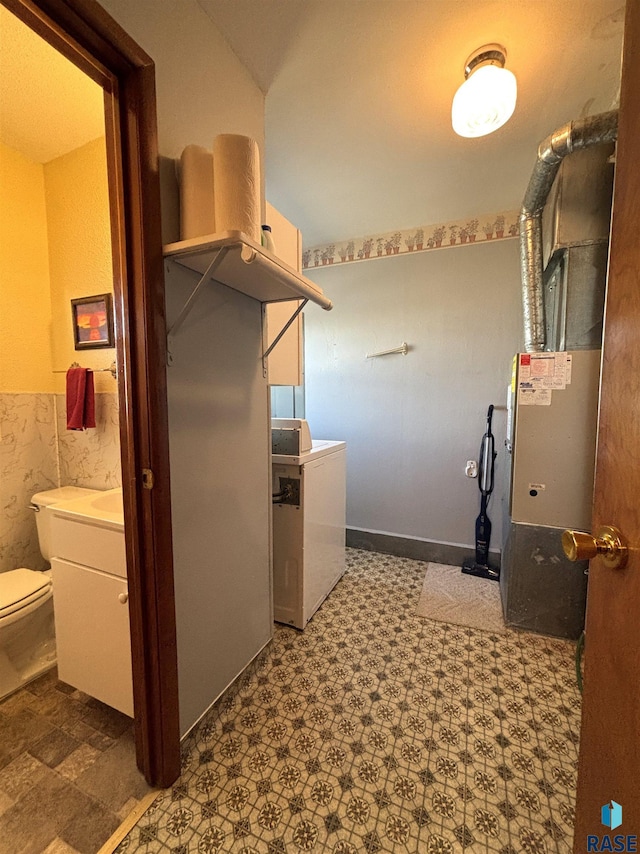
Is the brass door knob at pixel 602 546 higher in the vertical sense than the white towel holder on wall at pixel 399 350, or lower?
lower

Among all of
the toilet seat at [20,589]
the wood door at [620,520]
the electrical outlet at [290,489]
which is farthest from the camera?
the electrical outlet at [290,489]

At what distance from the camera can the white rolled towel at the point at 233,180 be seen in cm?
97

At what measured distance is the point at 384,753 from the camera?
124cm

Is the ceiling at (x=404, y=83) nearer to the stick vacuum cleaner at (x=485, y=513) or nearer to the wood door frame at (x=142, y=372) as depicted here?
the wood door frame at (x=142, y=372)

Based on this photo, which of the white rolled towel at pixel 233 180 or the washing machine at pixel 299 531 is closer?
the white rolled towel at pixel 233 180

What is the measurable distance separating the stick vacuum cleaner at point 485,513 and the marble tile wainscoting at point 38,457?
245 cm

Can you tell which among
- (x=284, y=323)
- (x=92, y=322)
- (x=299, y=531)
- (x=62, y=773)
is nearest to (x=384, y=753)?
(x=299, y=531)

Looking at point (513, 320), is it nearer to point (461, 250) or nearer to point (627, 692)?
point (461, 250)

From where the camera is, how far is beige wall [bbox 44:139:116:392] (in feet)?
5.56

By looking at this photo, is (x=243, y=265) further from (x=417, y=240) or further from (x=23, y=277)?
(x=417, y=240)

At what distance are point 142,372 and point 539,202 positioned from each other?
89.9 inches

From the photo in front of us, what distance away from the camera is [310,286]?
1300mm

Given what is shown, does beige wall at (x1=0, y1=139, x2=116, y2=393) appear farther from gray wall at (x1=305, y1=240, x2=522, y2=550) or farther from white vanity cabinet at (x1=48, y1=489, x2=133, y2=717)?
gray wall at (x1=305, y1=240, x2=522, y2=550)

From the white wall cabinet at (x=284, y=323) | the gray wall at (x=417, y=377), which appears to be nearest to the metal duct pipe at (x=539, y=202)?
the gray wall at (x=417, y=377)
